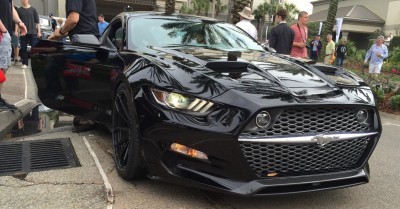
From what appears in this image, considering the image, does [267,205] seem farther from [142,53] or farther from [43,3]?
[43,3]

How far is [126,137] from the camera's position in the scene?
3.37 meters

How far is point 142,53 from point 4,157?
1744 mm

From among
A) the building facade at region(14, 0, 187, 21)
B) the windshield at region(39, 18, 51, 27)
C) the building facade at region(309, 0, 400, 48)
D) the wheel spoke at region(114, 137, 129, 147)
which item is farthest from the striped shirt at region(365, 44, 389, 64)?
the building facade at region(309, 0, 400, 48)

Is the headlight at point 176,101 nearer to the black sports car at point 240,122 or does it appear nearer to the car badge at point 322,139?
the black sports car at point 240,122

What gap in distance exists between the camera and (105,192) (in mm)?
3094

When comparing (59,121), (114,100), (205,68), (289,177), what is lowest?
(59,121)

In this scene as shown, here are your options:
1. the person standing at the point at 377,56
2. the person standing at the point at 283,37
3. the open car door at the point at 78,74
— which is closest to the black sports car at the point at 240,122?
the open car door at the point at 78,74

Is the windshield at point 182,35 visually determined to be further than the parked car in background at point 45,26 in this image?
No

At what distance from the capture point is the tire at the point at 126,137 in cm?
305

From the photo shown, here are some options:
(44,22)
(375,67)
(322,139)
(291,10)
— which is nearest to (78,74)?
(322,139)

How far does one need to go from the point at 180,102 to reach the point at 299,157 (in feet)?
2.93

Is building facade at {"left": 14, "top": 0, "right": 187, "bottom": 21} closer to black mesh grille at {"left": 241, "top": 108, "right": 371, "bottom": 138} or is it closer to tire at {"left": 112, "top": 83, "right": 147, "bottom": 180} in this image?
tire at {"left": 112, "top": 83, "right": 147, "bottom": 180}

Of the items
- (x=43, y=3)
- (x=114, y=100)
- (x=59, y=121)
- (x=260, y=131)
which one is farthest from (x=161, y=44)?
(x=43, y=3)

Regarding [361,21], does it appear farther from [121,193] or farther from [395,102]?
[121,193]
